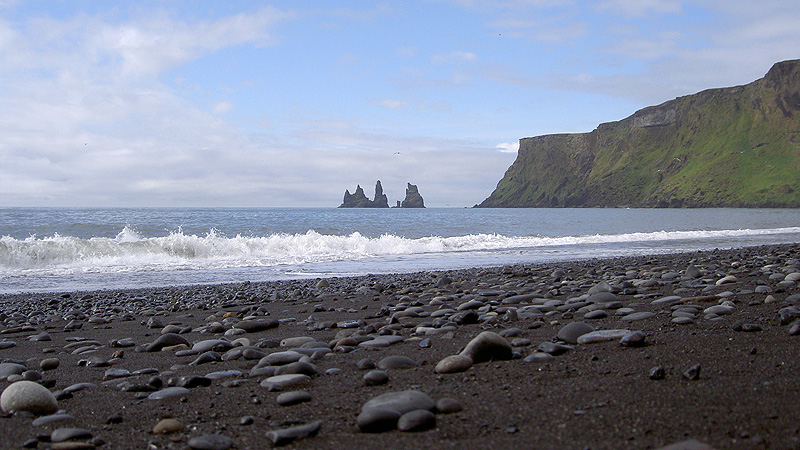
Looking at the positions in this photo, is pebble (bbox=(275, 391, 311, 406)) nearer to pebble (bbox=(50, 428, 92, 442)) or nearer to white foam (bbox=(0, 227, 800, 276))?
pebble (bbox=(50, 428, 92, 442))

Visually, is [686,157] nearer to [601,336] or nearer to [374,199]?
[374,199]

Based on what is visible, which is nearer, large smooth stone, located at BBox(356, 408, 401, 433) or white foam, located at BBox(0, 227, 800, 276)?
large smooth stone, located at BBox(356, 408, 401, 433)

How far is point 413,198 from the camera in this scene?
161125 mm

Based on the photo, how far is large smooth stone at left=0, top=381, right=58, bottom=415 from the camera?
2.91 metres

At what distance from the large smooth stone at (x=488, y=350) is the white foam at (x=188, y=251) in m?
12.2

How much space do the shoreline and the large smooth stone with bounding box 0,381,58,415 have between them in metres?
0.07

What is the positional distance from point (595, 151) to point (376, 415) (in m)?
165

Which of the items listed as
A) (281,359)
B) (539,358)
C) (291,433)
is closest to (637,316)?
(539,358)

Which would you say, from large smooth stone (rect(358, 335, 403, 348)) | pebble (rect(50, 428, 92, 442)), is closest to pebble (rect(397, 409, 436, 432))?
pebble (rect(50, 428, 92, 442))

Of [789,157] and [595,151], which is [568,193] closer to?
[595,151]

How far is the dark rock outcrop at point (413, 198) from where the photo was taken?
16112 cm

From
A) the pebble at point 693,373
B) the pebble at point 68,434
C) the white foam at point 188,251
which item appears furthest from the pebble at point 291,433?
the white foam at point 188,251

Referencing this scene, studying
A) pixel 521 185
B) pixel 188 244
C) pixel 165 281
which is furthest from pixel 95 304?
pixel 521 185

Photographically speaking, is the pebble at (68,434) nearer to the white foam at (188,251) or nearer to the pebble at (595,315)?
the pebble at (595,315)
